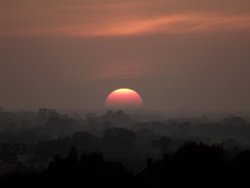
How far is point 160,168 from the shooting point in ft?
125

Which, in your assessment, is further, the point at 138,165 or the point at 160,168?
the point at 138,165

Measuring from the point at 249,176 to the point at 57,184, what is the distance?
10486 millimetres

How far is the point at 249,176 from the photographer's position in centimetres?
3412

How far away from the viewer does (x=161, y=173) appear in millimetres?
36875

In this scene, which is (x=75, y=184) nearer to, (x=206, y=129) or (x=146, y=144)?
(x=146, y=144)

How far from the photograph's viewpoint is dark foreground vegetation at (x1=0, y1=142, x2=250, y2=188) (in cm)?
3450

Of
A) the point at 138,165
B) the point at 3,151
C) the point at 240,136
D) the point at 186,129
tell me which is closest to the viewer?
the point at 138,165

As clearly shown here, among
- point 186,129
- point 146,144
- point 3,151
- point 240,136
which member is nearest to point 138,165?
point 3,151

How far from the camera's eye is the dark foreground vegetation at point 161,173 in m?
34.5

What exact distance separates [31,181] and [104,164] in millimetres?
4380

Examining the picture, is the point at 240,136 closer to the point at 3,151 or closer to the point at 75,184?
the point at 3,151

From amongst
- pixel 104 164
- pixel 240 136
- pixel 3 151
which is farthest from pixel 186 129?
pixel 104 164

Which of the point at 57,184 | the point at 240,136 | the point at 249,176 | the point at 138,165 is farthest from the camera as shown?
the point at 240,136

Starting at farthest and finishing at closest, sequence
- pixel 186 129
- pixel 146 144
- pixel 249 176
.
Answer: pixel 186 129 → pixel 146 144 → pixel 249 176
